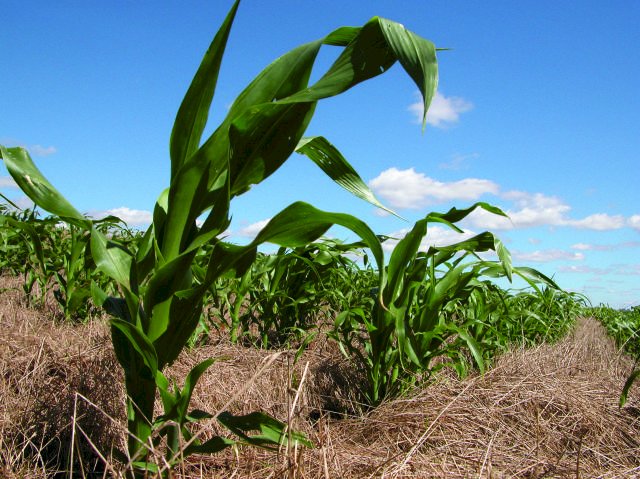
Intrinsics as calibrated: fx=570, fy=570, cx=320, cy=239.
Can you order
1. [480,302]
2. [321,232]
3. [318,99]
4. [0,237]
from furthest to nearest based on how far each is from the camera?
[0,237] → [480,302] → [321,232] → [318,99]

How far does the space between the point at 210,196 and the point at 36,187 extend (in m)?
0.41

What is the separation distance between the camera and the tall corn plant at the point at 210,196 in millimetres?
1121

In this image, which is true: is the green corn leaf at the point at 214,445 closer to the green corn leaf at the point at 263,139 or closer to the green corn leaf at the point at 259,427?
the green corn leaf at the point at 259,427

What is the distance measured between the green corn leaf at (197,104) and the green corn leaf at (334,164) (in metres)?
0.22

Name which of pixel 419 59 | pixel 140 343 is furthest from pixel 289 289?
pixel 419 59

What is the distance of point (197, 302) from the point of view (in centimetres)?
123

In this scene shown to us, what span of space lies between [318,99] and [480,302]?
1.85 metres

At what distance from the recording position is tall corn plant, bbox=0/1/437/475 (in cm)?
112

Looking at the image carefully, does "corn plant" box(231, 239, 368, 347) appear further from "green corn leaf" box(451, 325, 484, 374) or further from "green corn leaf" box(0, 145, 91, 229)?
"green corn leaf" box(0, 145, 91, 229)

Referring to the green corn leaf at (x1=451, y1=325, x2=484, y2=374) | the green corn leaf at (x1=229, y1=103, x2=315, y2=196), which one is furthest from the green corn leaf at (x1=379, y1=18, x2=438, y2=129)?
the green corn leaf at (x1=451, y1=325, x2=484, y2=374)

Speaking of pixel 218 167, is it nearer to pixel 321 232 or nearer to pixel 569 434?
pixel 321 232

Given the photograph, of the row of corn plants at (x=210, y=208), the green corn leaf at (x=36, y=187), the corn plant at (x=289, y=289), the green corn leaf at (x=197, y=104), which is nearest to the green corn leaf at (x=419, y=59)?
the row of corn plants at (x=210, y=208)

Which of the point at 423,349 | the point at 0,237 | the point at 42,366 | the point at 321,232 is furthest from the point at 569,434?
the point at 0,237

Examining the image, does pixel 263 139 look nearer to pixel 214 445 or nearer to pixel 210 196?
pixel 210 196
